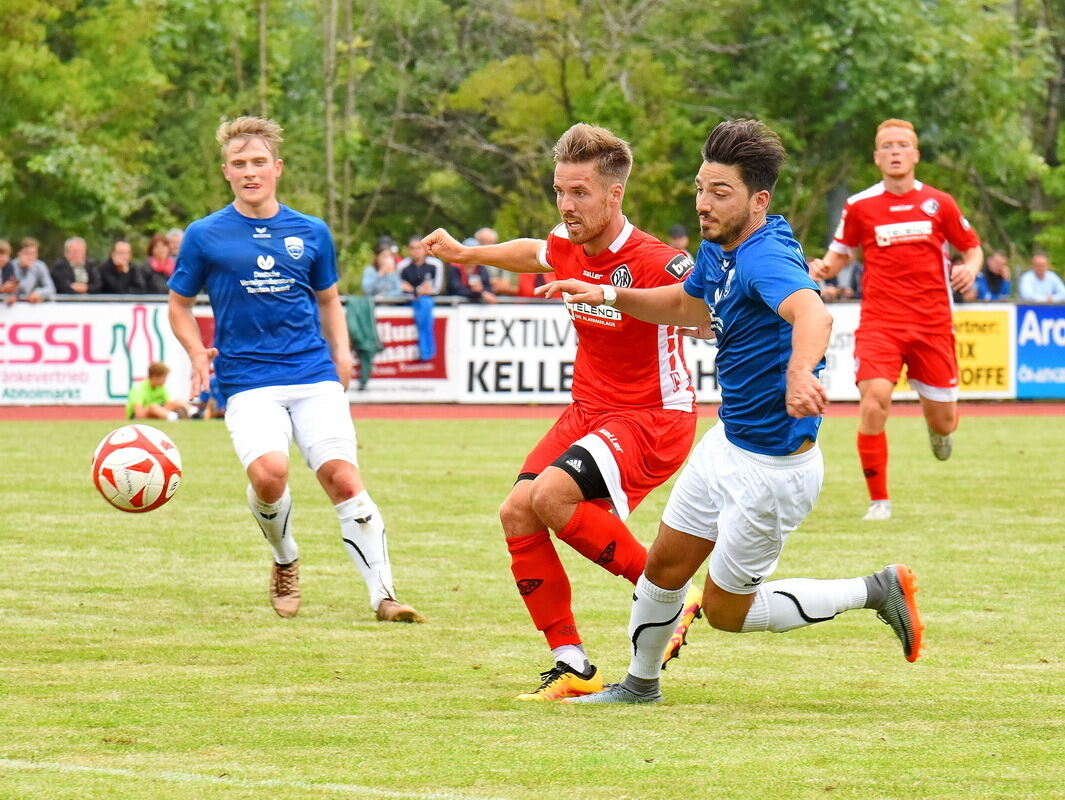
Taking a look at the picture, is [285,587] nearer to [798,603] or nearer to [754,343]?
[798,603]

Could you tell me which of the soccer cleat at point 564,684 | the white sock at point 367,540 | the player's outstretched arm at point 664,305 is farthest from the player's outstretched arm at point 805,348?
the white sock at point 367,540

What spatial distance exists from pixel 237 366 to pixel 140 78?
82.7ft

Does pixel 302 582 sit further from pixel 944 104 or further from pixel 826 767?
pixel 944 104

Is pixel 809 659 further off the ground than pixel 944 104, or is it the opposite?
pixel 944 104

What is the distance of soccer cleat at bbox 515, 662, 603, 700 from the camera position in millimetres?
6582

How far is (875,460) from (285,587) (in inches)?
198

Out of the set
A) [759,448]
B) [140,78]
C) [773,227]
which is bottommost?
[759,448]

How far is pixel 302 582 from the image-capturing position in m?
9.76

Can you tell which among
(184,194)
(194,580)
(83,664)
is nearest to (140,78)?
(184,194)

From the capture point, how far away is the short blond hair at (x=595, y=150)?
688cm

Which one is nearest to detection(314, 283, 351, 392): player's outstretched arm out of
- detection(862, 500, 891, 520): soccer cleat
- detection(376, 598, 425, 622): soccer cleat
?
detection(376, 598, 425, 622): soccer cleat

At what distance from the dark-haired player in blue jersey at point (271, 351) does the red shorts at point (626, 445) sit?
1.65 metres

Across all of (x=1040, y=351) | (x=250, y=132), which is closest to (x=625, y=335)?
(x=250, y=132)

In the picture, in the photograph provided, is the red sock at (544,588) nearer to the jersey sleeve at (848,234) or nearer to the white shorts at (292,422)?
the white shorts at (292,422)
